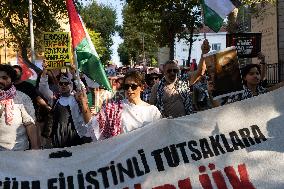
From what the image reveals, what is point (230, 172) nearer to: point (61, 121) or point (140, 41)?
point (61, 121)

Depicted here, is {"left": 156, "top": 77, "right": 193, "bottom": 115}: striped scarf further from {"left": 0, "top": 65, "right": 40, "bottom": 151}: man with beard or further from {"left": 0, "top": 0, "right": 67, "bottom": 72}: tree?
{"left": 0, "top": 0, "right": 67, "bottom": 72}: tree

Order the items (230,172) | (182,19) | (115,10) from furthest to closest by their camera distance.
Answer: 1. (115,10)
2. (182,19)
3. (230,172)

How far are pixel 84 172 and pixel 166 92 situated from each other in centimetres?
217

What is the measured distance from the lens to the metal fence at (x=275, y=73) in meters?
23.7

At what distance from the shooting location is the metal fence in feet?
77.8

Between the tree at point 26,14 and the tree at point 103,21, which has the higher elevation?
the tree at point 103,21

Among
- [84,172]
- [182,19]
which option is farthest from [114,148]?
[182,19]

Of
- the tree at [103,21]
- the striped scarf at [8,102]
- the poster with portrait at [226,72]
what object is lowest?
the striped scarf at [8,102]

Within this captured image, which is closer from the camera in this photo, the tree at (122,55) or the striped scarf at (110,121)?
the striped scarf at (110,121)

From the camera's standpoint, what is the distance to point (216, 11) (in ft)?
22.0

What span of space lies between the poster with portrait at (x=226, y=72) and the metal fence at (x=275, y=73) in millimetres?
18481

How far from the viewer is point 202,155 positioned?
5.05 meters

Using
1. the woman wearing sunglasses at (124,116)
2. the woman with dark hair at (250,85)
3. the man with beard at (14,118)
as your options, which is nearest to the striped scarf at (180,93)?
the woman with dark hair at (250,85)

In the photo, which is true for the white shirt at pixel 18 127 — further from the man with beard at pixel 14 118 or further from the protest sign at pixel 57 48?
the protest sign at pixel 57 48
